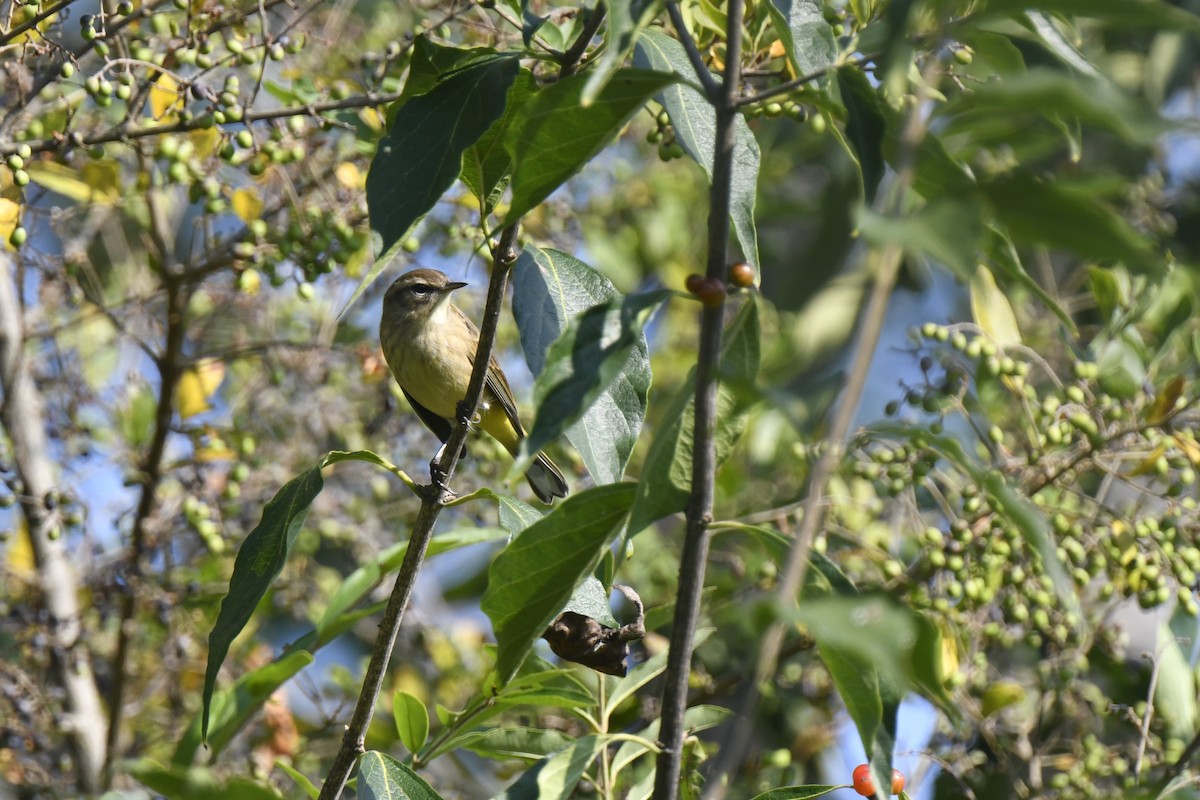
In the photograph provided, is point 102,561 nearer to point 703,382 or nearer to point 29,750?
point 29,750

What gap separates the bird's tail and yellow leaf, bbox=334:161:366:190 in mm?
1338

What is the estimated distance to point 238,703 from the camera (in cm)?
281

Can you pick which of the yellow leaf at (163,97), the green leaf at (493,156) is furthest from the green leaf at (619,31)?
the yellow leaf at (163,97)

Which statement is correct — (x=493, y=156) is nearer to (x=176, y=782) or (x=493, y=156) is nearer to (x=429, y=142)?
(x=429, y=142)

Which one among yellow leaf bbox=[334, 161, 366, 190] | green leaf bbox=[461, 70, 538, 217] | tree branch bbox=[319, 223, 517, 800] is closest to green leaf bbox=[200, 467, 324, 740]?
tree branch bbox=[319, 223, 517, 800]

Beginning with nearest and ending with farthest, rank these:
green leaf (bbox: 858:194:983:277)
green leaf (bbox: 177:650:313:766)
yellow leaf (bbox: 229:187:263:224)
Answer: green leaf (bbox: 858:194:983:277), green leaf (bbox: 177:650:313:766), yellow leaf (bbox: 229:187:263:224)

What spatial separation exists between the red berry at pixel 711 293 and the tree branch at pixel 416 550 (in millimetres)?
409

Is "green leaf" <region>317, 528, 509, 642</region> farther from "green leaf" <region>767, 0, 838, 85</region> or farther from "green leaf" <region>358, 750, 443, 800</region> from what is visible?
"green leaf" <region>767, 0, 838, 85</region>

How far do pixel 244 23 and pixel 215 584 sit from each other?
6.11ft

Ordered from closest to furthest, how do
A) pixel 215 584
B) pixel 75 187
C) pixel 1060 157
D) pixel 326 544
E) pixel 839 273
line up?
1. pixel 75 187
2. pixel 215 584
3. pixel 326 544
4. pixel 1060 157
5. pixel 839 273

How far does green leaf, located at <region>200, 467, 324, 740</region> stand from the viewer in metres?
1.76

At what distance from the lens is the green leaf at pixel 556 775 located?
1546 millimetres

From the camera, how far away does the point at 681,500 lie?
4.97ft

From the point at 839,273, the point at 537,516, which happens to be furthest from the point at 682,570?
the point at 839,273
